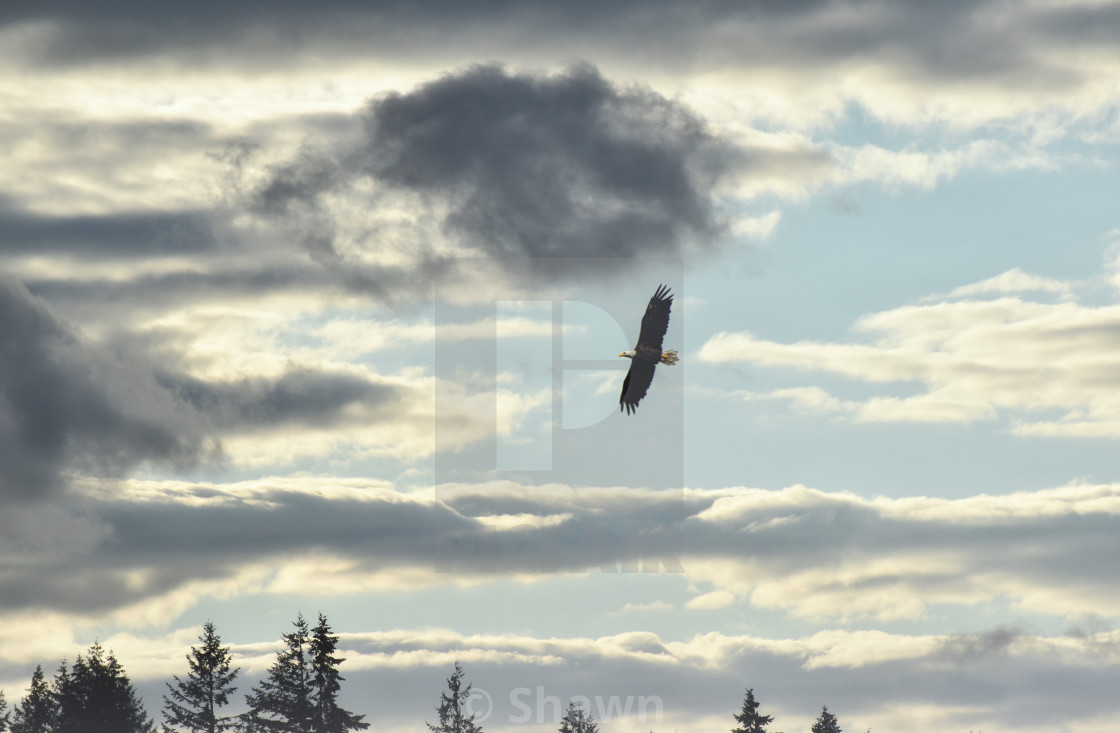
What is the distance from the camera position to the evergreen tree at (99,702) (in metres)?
89.6

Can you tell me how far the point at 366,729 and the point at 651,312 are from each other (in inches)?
1245

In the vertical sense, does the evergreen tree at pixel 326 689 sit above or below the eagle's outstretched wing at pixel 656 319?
below

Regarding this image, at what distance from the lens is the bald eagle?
69500 millimetres

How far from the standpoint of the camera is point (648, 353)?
70750 millimetres

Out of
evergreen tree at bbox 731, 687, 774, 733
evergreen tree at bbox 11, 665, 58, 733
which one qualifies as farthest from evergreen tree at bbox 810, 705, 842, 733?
evergreen tree at bbox 11, 665, 58, 733

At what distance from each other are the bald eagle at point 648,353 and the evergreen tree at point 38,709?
4722 centimetres

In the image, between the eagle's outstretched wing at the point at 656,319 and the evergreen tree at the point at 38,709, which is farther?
the evergreen tree at the point at 38,709

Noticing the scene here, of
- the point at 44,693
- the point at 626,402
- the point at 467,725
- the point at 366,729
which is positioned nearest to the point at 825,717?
the point at 467,725

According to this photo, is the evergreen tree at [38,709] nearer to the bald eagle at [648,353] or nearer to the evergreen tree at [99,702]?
the evergreen tree at [99,702]

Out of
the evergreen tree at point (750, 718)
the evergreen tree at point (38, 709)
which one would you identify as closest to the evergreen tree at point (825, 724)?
the evergreen tree at point (750, 718)

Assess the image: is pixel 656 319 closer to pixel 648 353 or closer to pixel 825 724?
pixel 648 353

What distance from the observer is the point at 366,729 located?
282ft

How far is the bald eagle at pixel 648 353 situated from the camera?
69.5m

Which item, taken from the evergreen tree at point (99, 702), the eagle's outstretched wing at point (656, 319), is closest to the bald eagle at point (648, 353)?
the eagle's outstretched wing at point (656, 319)
